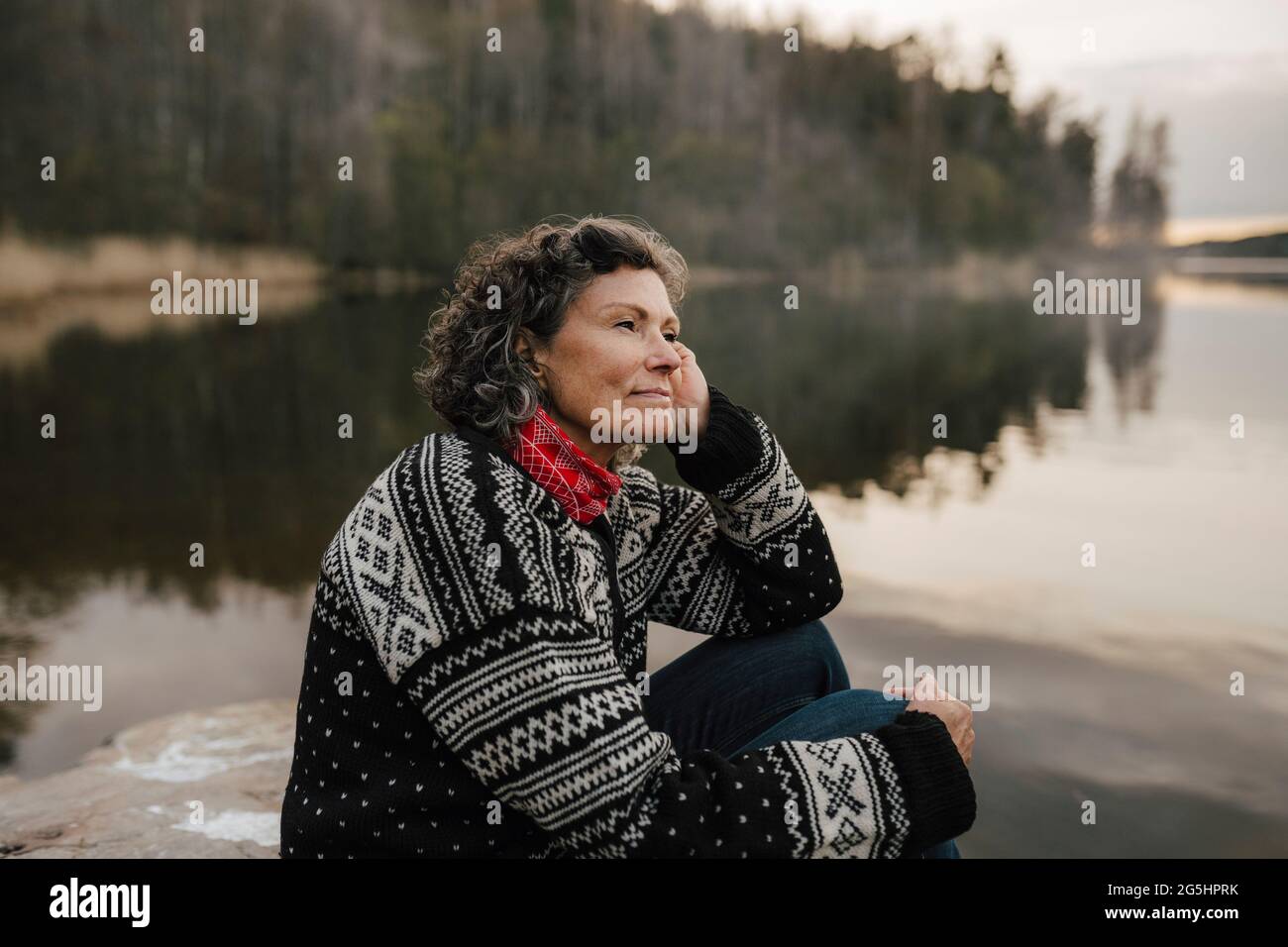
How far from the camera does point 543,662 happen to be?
140 centimetres

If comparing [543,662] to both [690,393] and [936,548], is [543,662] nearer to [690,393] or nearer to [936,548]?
[690,393]

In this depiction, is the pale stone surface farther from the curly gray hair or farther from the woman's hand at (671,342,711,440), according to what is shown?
the woman's hand at (671,342,711,440)

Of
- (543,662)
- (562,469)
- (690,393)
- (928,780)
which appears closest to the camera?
(543,662)

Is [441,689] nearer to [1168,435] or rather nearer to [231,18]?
[1168,435]

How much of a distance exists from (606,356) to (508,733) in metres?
0.69

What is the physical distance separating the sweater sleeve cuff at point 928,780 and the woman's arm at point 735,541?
540mm

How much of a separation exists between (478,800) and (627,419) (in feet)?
2.12

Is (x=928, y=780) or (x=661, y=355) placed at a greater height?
(x=661, y=355)

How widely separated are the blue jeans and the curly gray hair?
0.65 meters

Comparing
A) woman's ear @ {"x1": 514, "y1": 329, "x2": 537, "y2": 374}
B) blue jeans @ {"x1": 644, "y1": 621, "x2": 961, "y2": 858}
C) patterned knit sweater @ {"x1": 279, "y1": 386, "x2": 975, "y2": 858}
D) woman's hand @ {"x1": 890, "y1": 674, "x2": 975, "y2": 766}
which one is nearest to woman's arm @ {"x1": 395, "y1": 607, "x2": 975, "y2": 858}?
patterned knit sweater @ {"x1": 279, "y1": 386, "x2": 975, "y2": 858}

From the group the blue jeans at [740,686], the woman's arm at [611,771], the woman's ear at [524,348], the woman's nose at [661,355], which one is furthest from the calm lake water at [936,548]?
the woman's ear at [524,348]

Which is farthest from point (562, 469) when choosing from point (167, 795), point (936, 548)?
point (936, 548)

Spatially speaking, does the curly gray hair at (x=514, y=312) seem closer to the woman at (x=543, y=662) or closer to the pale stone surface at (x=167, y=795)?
the woman at (x=543, y=662)

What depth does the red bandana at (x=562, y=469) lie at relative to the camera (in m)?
1.70
